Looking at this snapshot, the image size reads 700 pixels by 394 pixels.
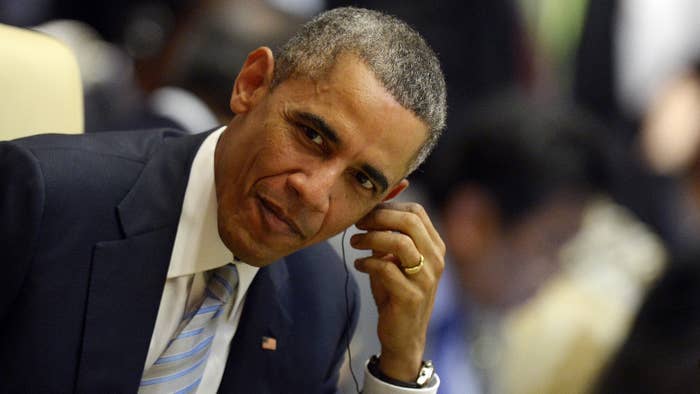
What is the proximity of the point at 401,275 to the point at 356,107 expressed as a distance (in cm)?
38

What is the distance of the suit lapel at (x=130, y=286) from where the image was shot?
3.80 ft

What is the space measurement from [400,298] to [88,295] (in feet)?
1.86

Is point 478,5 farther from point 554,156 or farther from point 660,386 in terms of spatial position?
point 660,386

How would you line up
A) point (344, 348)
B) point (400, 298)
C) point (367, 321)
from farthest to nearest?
point (367, 321), point (344, 348), point (400, 298)

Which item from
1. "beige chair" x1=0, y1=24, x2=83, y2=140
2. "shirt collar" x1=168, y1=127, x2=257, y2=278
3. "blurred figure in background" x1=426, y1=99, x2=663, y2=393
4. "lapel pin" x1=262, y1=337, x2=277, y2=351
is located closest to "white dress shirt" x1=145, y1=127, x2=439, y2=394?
"shirt collar" x1=168, y1=127, x2=257, y2=278

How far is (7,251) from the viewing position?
1.08 m

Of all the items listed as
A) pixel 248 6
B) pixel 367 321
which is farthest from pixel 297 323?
pixel 248 6

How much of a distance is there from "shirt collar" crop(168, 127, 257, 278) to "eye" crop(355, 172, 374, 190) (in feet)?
0.80

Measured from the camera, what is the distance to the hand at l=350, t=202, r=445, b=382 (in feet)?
4.58

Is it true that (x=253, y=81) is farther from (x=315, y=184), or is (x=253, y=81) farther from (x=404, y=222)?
(x=404, y=222)

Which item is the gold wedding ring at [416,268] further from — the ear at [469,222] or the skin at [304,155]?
the ear at [469,222]

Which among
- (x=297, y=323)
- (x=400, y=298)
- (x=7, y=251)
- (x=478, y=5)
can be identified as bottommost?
(x=297, y=323)

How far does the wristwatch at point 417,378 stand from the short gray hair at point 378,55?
1.48 ft

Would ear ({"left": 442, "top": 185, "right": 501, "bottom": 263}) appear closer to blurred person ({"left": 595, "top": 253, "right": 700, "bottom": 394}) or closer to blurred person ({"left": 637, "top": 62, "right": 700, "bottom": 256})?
blurred person ({"left": 637, "top": 62, "right": 700, "bottom": 256})
